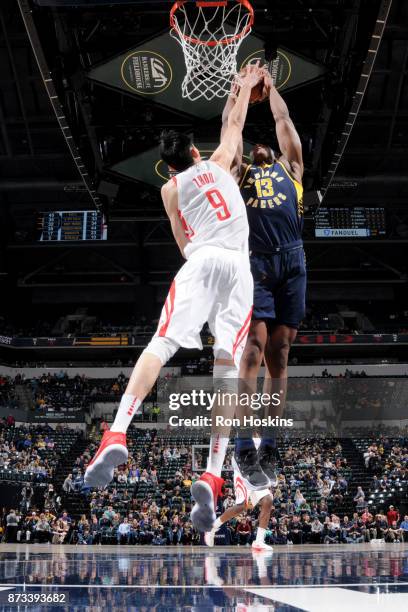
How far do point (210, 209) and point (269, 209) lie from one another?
0.96 m

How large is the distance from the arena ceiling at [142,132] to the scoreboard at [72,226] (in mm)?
929

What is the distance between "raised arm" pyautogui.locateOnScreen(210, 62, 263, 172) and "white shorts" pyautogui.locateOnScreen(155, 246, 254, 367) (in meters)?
0.72

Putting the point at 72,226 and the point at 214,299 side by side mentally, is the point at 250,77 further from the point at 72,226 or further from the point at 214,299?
the point at 72,226

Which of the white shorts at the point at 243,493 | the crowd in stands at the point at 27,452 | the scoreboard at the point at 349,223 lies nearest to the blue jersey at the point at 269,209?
the white shorts at the point at 243,493

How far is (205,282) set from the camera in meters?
4.43

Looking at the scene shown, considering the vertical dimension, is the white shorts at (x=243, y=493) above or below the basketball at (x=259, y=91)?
below

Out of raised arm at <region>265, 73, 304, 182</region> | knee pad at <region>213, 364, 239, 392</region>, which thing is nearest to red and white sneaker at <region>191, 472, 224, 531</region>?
knee pad at <region>213, 364, 239, 392</region>

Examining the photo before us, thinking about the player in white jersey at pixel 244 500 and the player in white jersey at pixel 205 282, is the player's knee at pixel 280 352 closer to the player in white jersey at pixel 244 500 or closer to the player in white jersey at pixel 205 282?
the player in white jersey at pixel 244 500

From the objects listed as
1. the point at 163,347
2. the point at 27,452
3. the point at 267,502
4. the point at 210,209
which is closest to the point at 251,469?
the point at 163,347

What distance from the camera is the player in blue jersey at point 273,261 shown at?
5395 mm

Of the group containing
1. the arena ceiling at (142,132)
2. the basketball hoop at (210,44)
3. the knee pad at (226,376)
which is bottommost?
the knee pad at (226,376)

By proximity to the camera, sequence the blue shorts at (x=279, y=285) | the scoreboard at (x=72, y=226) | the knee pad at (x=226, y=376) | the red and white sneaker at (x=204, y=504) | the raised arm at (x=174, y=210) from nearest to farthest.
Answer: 1. the red and white sneaker at (x=204, y=504)
2. the knee pad at (x=226, y=376)
3. the raised arm at (x=174, y=210)
4. the blue shorts at (x=279, y=285)
5. the scoreboard at (x=72, y=226)

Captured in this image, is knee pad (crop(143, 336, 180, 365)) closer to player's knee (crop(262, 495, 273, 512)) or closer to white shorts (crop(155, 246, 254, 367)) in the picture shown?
white shorts (crop(155, 246, 254, 367))

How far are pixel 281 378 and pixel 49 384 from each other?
96.4 ft
